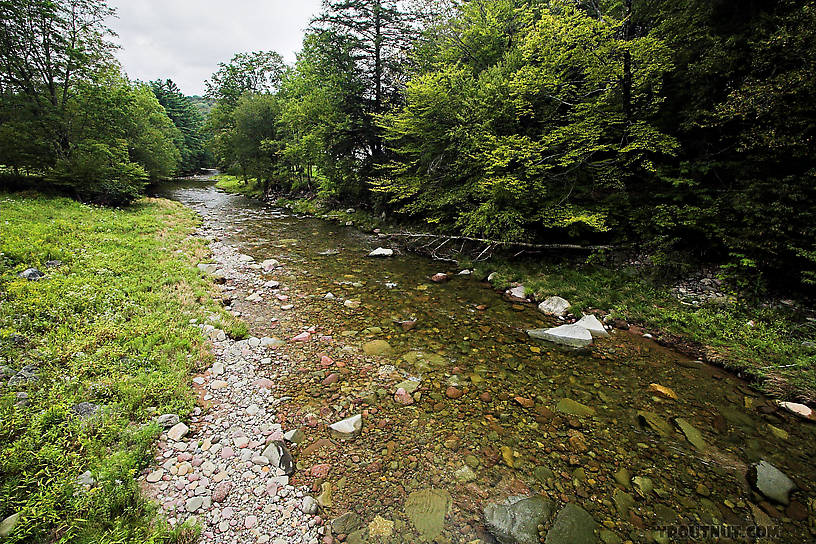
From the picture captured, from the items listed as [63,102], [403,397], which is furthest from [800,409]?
[63,102]

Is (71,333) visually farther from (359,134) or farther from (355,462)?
(359,134)

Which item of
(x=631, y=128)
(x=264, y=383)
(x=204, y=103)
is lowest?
(x=264, y=383)

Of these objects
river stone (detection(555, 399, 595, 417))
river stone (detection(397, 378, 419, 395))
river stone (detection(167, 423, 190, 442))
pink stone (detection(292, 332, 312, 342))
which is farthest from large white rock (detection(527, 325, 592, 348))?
river stone (detection(167, 423, 190, 442))

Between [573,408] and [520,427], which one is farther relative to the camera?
[573,408]

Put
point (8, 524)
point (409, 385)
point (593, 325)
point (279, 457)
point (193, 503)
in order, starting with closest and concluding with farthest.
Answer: point (8, 524)
point (193, 503)
point (279, 457)
point (409, 385)
point (593, 325)

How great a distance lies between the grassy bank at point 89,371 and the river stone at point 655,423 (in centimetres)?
580

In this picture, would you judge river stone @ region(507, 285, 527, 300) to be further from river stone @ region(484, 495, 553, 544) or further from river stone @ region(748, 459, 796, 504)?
river stone @ region(484, 495, 553, 544)

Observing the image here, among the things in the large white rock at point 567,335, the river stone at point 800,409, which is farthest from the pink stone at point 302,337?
the river stone at point 800,409

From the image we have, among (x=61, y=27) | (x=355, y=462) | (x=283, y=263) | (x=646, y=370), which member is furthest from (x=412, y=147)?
(x=61, y=27)

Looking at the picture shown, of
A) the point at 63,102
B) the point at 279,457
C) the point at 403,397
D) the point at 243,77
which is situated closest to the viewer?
the point at 279,457

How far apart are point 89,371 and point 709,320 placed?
11.3 meters

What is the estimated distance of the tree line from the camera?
13664mm

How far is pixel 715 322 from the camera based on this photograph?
6.50m

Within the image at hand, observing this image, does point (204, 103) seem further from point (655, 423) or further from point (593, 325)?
point (655, 423)
